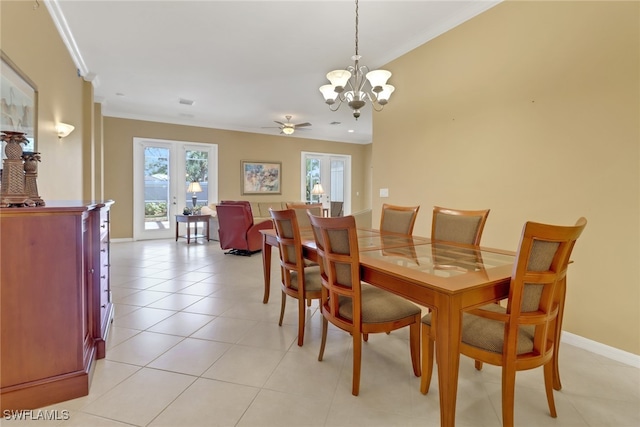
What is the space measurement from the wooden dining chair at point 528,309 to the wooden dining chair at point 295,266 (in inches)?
44.2

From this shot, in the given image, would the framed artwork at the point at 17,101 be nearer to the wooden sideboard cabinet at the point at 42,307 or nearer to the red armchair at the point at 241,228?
the wooden sideboard cabinet at the point at 42,307

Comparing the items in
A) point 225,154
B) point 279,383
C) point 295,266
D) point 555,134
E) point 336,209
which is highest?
point 225,154

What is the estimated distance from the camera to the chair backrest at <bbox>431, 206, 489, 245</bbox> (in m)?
2.28

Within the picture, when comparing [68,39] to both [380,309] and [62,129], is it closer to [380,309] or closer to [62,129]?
[62,129]

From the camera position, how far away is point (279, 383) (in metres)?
1.83

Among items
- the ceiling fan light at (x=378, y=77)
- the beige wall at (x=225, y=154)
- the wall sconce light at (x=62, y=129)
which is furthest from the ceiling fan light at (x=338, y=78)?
the beige wall at (x=225, y=154)

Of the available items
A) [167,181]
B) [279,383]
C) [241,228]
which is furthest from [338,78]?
[167,181]

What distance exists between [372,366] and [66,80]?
448cm

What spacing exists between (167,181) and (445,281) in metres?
7.31

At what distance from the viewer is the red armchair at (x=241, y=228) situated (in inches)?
219

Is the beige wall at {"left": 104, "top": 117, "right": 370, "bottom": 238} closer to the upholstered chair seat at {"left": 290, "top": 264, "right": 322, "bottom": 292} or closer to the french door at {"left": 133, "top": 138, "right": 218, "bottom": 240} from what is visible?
the french door at {"left": 133, "top": 138, "right": 218, "bottom": 240}

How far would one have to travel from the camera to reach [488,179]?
114 inches

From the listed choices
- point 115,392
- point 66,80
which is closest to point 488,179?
point 115,392

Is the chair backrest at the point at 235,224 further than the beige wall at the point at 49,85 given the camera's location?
Yes
